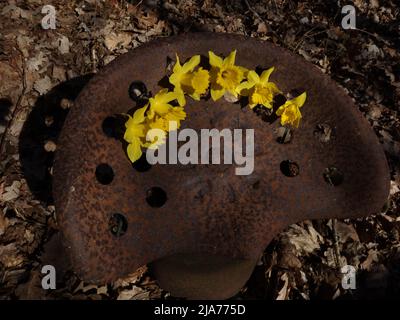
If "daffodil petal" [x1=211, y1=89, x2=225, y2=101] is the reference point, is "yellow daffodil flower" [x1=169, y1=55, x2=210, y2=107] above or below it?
above

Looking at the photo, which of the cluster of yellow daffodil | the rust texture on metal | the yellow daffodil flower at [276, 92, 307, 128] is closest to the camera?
the rust texture on metal

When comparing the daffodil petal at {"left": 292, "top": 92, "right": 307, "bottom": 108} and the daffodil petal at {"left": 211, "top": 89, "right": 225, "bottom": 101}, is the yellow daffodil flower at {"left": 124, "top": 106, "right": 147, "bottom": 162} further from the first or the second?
the daffodil petal at {"left": 292, "top": 92, "right": 307, "bottom": 108}

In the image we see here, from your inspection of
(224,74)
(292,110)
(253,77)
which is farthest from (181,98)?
(292,110)

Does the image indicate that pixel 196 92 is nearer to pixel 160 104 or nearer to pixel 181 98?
pixel 181 98
